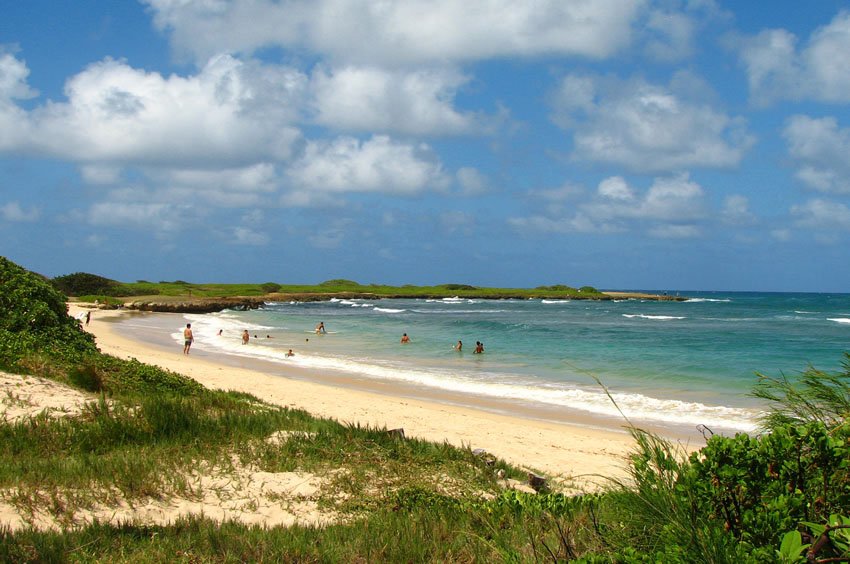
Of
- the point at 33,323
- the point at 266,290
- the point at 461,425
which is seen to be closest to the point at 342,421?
the point at 461,425

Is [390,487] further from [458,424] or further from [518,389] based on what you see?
[518,389]

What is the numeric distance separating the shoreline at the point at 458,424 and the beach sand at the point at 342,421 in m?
0.03

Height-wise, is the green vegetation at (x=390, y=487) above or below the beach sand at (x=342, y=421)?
above

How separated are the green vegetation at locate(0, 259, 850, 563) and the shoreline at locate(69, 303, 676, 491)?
7.51 feet

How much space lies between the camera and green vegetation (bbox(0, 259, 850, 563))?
3.23 m

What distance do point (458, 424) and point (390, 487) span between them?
8.19 metres

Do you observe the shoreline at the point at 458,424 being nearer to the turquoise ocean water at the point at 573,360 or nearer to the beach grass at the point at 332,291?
the turquoise ocean water at the point at 573,360

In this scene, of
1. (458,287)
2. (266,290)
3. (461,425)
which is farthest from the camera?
(458,287)

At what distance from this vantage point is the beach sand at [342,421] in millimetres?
6465

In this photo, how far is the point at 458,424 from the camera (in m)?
15.4

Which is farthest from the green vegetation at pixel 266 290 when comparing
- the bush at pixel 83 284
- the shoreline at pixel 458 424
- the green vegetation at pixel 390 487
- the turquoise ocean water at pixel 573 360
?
the green vegetation at pixel 390 487

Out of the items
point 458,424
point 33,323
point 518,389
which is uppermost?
point 33,323

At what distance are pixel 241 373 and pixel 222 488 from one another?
56.9ft

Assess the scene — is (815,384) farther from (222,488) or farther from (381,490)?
(222,488)
